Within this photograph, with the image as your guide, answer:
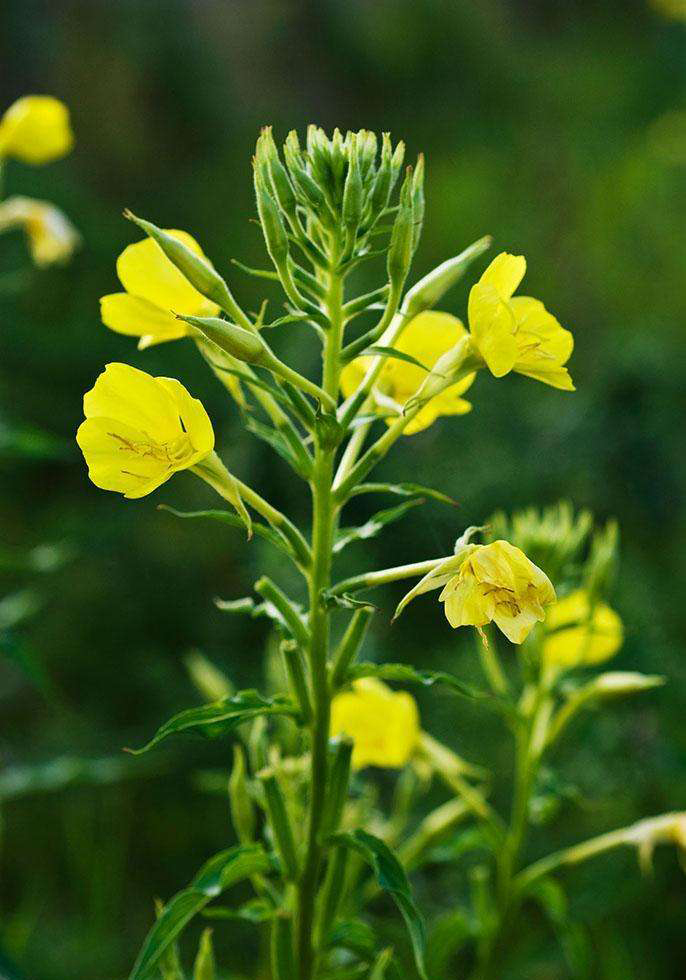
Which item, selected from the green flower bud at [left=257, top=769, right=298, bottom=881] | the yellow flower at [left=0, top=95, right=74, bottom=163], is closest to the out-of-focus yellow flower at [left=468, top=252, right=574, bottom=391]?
the green flower bud at [left=257, top=769, right=298, bottom=881]

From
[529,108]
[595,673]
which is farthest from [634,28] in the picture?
[595,673]

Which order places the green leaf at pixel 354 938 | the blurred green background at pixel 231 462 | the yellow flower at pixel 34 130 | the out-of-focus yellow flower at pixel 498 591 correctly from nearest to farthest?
the out-of-focus yellow flower at pixel 498 591 < the green leaf at pixel 354 938 < the yellow flower at pixel 34 130 < the blurred green background at pixel 231 462

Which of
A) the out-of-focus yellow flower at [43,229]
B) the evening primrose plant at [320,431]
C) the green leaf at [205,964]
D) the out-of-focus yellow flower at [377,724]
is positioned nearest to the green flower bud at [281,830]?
the evening primrose plant at [320,431]

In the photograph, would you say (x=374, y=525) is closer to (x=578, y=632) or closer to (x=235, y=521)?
(x=235, y=521)

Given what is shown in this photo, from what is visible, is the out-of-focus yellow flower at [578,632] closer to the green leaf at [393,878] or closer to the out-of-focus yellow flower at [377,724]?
the out-of-focus yellow flower at [377,724]

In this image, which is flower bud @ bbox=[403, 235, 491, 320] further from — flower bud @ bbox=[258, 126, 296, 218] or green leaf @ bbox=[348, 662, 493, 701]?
green leaf @ bbox=[348, 662, 493, 701]
